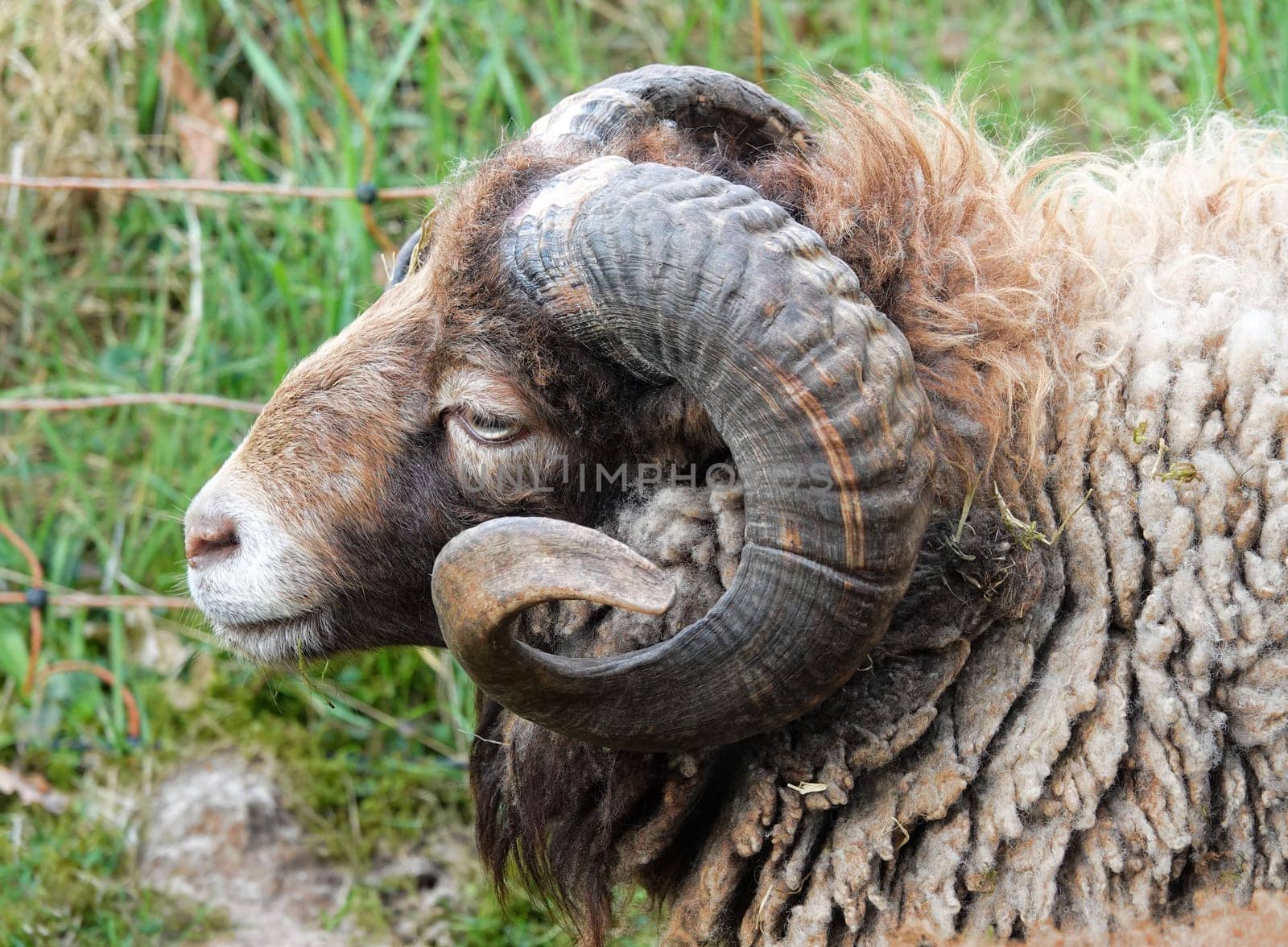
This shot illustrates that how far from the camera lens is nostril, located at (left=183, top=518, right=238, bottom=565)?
→ 9.07ft

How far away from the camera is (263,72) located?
6293mm

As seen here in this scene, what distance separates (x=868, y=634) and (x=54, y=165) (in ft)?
18.6

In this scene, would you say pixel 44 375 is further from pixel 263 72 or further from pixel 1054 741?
pixel 1054 741

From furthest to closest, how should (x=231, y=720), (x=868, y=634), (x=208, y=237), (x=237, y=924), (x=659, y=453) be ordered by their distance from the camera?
(x=208, y=237), (x=231, y=720), (x=237, y=924), (x=659, y=453), (x=868, y=634)

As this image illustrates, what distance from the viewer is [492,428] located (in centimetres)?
273

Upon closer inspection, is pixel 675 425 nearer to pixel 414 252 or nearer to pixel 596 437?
pixel 596 437

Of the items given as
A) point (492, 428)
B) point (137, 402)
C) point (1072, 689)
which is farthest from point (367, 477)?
point (137, 402)

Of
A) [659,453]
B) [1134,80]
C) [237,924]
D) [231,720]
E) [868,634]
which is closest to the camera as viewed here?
[868,634]

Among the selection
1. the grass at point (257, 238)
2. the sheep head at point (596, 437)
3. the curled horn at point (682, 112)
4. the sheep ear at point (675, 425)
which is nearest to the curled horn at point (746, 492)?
the sheep head at point (596, 437)

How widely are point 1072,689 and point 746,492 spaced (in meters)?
0.79

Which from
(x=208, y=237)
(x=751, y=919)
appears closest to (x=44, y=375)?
(x=208, y=237)

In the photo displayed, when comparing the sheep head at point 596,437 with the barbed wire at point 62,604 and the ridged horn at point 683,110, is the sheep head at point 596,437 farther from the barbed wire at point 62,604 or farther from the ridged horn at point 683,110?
the barbed wire at point 62,604

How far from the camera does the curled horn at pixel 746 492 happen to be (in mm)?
2172

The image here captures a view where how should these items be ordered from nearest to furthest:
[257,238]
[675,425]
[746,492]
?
[746,492]
[675,425]
[257,238]
